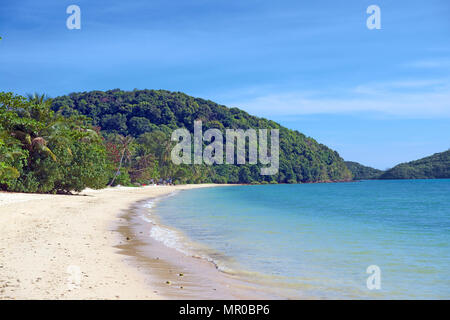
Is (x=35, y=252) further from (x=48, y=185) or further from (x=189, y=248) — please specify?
(x=48, y=185)

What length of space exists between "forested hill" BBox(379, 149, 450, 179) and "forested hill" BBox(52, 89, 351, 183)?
1235 inches

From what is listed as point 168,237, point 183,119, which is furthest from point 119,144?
point 183,119

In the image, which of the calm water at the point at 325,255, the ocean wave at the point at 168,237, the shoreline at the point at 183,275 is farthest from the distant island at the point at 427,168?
the shoreline at the point at 183,275

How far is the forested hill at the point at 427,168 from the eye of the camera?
148875 mm

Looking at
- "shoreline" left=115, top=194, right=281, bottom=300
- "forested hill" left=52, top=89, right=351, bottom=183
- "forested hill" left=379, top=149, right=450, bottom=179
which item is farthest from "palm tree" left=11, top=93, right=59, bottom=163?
"forested hill" left=379, top=149, right=450, bottom=179

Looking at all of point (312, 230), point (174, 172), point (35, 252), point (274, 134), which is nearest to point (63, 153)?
point (312, 230)

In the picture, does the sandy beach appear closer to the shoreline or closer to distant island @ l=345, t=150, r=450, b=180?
the shoreline

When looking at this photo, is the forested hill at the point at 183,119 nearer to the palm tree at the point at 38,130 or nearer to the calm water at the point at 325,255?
the palm tree at the point at 38,130

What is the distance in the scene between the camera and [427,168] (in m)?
154

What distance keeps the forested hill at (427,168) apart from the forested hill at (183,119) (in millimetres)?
31367

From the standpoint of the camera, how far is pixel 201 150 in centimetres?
11844

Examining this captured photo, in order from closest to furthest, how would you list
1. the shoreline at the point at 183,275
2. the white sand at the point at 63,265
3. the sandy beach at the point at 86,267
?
the white sand at the point at 63,265 < the sandy beach at the point at 86,267 < the shoreline at the point at 183,275

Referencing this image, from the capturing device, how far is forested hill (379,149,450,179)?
5861 inches

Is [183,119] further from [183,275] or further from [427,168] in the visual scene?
[183,275]
